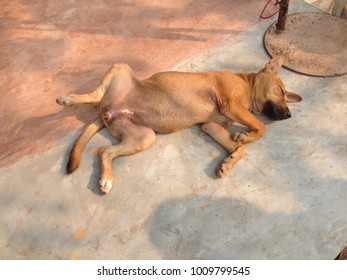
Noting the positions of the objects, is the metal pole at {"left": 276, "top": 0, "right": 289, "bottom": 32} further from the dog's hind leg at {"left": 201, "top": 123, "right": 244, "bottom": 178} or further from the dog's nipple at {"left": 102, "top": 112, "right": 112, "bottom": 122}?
the dog's nipple at {"left": 102, "top": 112, "right": 112, "bottom": 122}

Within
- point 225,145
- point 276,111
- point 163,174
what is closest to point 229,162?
point 225,145

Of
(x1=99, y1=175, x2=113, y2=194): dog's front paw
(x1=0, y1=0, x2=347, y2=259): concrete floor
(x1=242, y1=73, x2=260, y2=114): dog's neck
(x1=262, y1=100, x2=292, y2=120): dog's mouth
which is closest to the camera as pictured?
(x1=0, y1=0, x2=347, y2=259): concrete floor

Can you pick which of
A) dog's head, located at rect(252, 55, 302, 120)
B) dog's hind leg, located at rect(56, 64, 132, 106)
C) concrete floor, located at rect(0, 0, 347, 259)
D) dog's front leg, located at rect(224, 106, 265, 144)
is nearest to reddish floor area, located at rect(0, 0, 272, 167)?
concrete floor, located at rect(0, 0, 347, 259)

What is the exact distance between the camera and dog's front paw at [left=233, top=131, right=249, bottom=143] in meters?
3.68

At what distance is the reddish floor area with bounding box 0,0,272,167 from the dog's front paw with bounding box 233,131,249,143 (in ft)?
4.78

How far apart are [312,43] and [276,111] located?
5.48 ft

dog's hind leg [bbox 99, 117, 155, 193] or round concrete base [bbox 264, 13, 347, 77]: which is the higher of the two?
round concrete base [bbox 264, 13, 347, 77]

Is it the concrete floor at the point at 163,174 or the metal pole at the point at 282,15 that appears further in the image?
the metal pole at the point at 282,15

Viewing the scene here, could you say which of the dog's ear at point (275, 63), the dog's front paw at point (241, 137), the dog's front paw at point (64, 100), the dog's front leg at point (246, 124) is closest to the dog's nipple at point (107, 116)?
the dog's front paw at point (64, 100)

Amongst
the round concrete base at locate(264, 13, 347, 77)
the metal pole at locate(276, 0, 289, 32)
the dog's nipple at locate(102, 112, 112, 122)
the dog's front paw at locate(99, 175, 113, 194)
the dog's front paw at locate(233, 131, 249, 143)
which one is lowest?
the dog's front paw at locate(99, 175, 113, 194)

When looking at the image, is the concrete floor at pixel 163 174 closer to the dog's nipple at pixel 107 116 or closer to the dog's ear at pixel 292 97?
the dog's ear at pixel 292 97

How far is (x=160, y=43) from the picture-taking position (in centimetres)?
496

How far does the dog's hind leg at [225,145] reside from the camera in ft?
11.6

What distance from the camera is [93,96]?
3.74 meters
